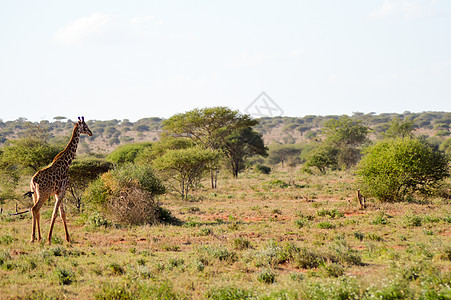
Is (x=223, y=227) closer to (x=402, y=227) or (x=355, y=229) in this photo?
(x=355, y=229)

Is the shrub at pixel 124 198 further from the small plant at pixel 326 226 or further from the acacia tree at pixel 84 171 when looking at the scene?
the small plant at pixel 326 226

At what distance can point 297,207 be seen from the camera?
67.7ft

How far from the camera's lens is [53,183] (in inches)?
472

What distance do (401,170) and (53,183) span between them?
54.8 feet

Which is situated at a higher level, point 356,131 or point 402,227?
point 356,131

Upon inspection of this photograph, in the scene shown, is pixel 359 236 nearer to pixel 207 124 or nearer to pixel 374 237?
Answer: pixel 374 237

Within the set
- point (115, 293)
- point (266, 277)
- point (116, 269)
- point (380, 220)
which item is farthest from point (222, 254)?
point (380, 220)

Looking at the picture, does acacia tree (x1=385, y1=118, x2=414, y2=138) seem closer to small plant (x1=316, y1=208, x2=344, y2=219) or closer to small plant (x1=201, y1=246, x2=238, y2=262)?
small plant (x1=316, y1=208, x2=344, y2=219)

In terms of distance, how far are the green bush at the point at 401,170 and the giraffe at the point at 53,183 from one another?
15262 millimetres

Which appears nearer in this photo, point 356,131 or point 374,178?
point 374,178

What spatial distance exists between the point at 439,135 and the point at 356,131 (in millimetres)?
38836

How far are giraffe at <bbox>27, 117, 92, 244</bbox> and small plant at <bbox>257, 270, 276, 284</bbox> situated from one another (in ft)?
23.3

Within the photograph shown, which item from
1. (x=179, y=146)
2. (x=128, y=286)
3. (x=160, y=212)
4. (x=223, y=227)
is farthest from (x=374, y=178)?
(x=179, y=146)

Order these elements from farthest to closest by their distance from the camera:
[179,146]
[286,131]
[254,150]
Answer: [286,131] → [254,150] → [179,146]
